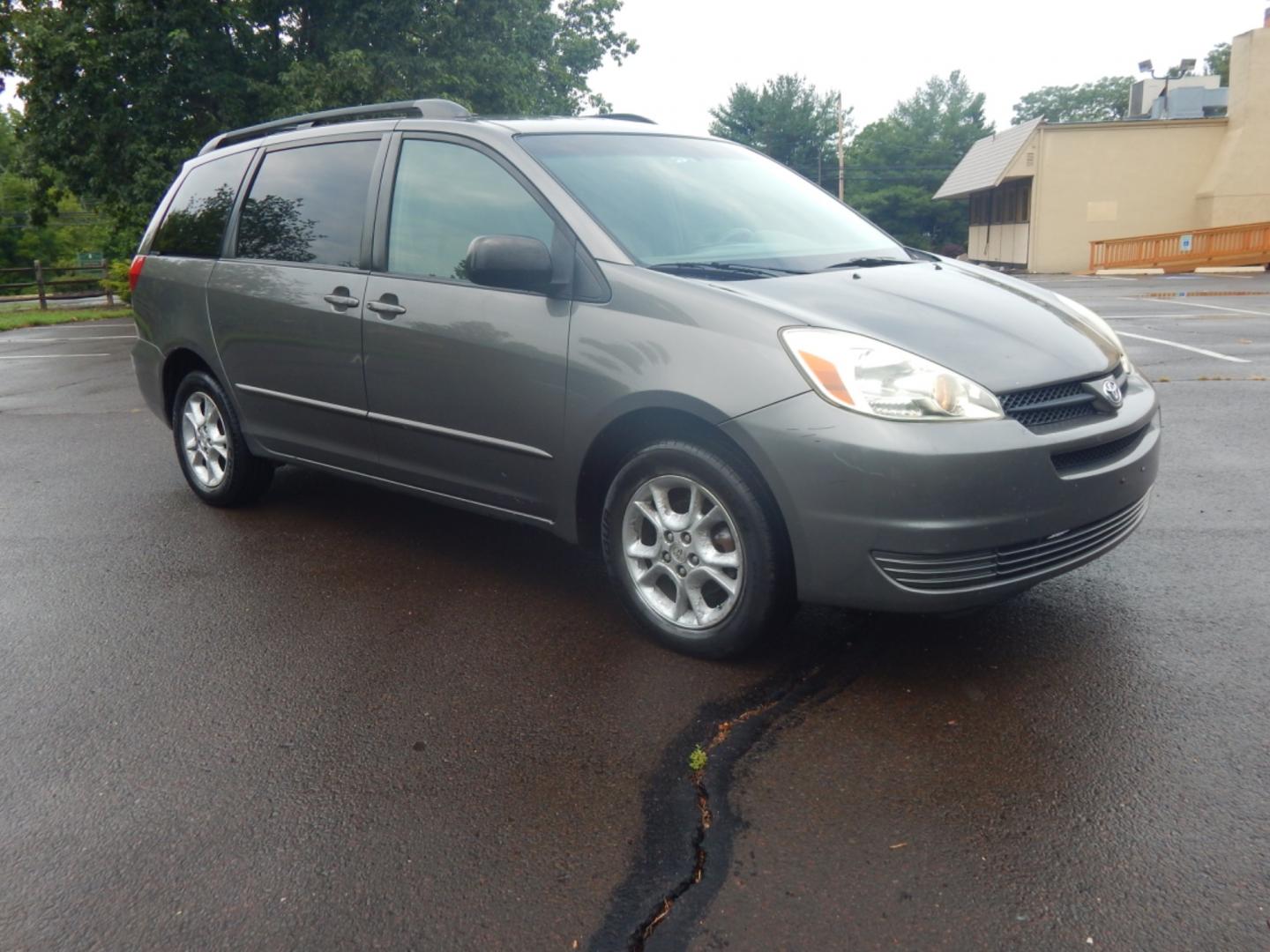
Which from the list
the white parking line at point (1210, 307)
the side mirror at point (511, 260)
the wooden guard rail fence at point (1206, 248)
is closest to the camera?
the side mirror at point (511, 260)

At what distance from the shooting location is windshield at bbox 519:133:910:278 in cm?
424

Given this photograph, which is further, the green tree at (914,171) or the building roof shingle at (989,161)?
the green tree at (914,171)

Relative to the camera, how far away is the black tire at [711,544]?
3582 mm

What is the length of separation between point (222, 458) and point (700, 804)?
12.7 ft

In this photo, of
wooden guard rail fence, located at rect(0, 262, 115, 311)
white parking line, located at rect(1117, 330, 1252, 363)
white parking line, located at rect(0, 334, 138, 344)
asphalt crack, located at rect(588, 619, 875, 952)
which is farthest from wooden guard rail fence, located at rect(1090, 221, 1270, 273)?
asphalt crack, located at rect(588, 619, 875, 952)

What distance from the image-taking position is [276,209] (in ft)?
17.7

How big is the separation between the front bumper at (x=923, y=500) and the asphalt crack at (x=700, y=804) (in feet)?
1.06

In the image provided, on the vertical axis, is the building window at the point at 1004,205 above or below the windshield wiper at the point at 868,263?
above

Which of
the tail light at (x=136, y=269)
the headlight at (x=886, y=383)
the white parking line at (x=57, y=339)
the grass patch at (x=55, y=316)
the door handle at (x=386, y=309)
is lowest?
the grass patch at (x=55, y=316)

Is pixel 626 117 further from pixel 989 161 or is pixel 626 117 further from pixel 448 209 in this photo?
pixel 989 161

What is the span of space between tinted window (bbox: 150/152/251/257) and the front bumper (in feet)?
11.1

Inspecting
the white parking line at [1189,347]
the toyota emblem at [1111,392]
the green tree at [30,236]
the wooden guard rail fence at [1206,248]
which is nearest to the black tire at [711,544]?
the toyota emblem at [1111,392]

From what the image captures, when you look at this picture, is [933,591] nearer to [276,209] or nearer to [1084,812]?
[1084,812]

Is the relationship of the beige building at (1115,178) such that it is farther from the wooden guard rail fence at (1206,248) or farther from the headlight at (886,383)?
the headlight at (886,383)
